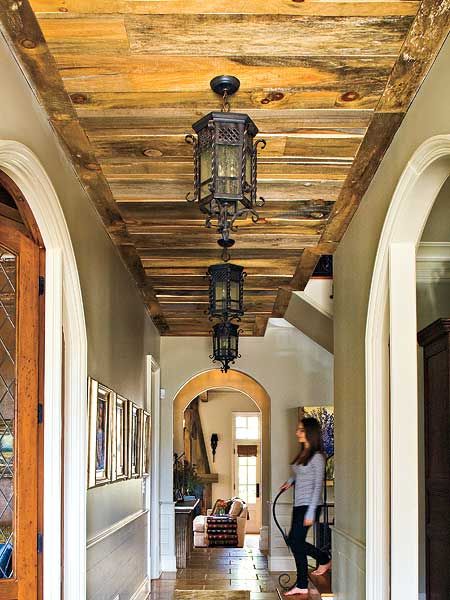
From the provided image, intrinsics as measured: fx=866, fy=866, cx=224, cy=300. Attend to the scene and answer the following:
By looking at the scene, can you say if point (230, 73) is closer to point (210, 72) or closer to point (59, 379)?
point (210, 72)

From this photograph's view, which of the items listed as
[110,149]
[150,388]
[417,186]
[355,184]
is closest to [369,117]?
[417,186]

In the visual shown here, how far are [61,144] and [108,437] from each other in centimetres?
244

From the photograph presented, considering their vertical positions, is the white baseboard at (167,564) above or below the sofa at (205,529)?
above

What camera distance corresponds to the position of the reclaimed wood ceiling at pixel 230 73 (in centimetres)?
307

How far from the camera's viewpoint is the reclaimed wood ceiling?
3068 millimetres

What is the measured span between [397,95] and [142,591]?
6.11 metres

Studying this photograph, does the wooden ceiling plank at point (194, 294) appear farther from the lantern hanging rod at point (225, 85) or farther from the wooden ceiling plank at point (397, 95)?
the lantern hanging rod at point (225, 85)

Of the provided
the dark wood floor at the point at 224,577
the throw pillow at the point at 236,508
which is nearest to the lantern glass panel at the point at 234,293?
the dark wood floor at the point at 224,577

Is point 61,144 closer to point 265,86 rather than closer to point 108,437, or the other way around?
point 265,86

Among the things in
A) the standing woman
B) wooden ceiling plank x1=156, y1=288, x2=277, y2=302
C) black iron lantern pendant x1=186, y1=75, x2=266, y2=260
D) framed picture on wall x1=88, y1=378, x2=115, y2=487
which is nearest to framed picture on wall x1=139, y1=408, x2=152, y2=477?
wooden ceiling plank x1=156, y1=288, x2=277, y2=302

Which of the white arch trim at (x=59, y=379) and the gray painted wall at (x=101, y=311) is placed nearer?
the gray painted wall at (x=101, y=311)

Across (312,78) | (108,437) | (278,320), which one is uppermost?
(312,78)

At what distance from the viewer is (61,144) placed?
4.25 m

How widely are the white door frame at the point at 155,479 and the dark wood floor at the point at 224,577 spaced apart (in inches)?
9.2
